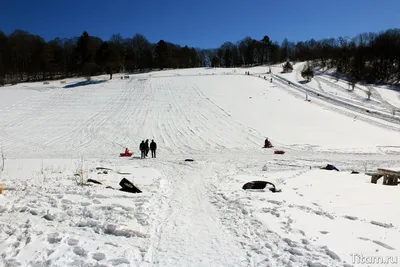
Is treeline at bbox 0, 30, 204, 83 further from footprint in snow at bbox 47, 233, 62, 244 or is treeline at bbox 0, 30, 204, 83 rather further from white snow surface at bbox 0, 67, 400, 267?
footprint in snow at bbox 47, 233, 62, 244

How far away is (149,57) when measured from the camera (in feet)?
330

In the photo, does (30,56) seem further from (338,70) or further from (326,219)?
(326,219)

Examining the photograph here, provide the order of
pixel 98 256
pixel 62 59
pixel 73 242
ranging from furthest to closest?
pixel 62 59, pixel 73 242, pixel 98 256

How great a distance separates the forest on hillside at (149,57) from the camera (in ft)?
253

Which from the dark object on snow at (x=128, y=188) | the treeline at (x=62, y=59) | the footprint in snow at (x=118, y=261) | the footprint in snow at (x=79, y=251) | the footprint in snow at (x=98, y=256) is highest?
the treeline at (x=62, y=59)

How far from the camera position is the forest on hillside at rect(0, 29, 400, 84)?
77.2 metres

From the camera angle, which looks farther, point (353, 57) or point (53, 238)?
point (353, 57)

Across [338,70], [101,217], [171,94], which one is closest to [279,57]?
A: [338,70]

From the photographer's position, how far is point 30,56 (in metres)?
94.9

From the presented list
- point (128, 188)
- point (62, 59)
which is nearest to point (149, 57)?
point (62, 59)

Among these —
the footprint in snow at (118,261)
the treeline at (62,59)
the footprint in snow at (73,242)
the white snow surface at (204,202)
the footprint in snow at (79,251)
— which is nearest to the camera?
the footprint in snow at (118,261)

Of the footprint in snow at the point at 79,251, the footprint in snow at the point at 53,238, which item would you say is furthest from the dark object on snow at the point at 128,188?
the footprint in snow at the point at 79,251

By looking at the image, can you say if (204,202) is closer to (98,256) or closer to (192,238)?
(192,238)

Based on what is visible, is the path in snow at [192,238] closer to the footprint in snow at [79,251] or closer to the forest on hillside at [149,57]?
the footprint in snow at [79,251]
